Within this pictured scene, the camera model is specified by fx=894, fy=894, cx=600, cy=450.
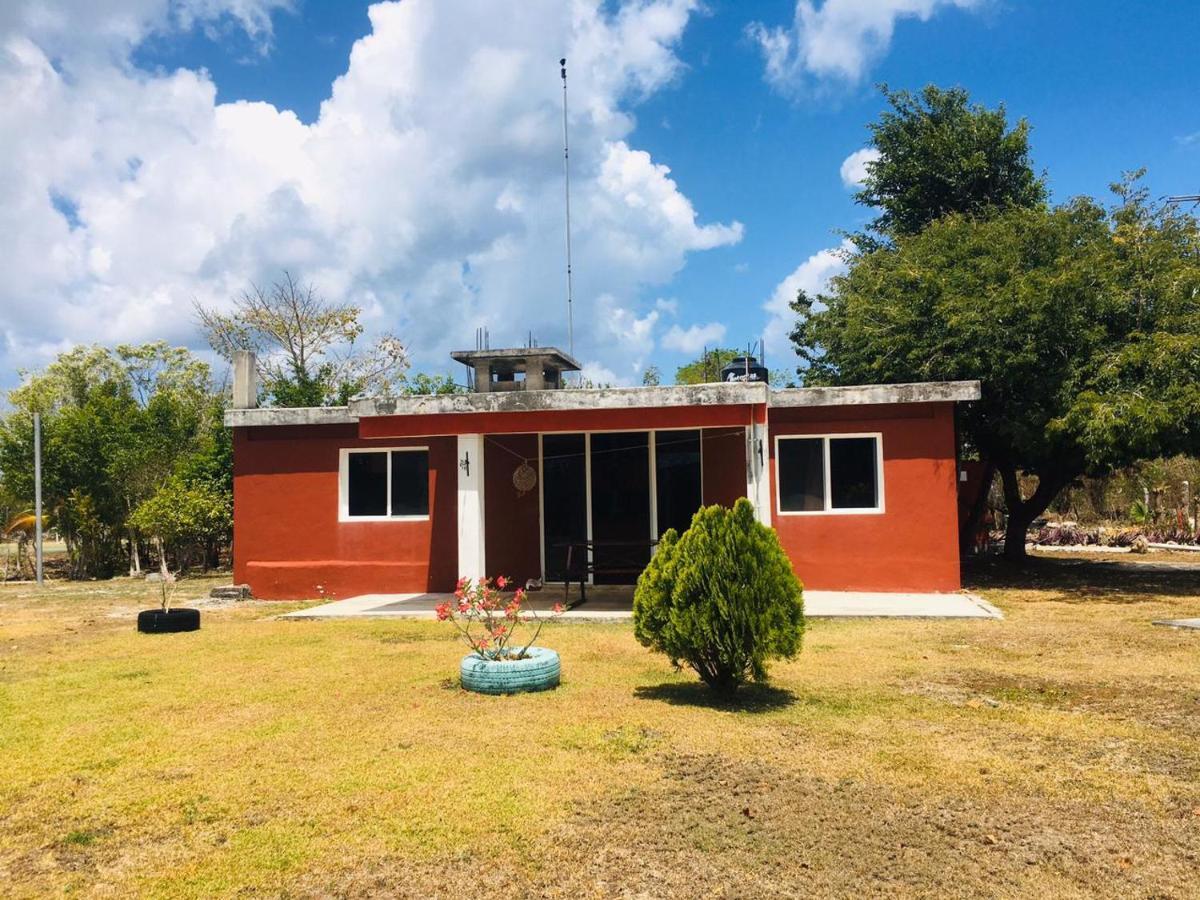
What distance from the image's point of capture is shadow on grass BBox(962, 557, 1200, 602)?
12.6 m

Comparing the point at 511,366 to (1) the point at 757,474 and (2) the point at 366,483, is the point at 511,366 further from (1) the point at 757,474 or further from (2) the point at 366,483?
(1) the point at 757,474

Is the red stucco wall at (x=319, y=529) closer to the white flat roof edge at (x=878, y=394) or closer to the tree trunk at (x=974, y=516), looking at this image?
the white flat roof edge at (x=878, y=394)

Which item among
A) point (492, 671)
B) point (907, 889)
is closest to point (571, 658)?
point (492, 671)

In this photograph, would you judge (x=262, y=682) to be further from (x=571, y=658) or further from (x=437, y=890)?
(x=437, y=890)

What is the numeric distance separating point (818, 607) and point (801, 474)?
8.15 ft

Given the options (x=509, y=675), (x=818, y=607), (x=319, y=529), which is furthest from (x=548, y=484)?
(x=509, y=675)

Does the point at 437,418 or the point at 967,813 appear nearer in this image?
the point at 967,813

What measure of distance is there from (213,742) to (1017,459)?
49.0 ft

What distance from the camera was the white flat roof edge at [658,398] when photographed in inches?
423

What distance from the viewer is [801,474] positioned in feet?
41.9

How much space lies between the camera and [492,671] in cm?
657

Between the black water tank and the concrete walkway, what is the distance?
3.77 meters

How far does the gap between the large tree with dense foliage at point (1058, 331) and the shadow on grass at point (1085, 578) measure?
1.46 meters

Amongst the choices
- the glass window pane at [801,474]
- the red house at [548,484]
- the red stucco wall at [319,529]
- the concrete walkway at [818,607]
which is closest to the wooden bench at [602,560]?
the red house at [548,484]
